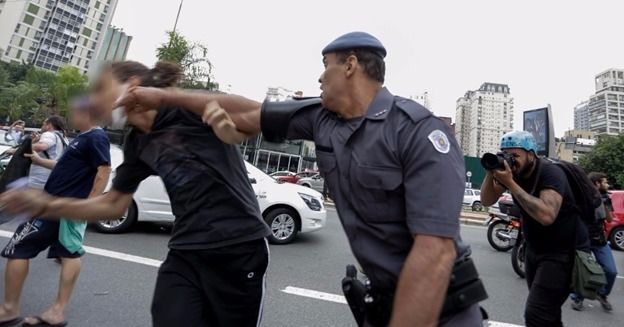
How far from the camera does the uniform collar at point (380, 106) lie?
3.83ft

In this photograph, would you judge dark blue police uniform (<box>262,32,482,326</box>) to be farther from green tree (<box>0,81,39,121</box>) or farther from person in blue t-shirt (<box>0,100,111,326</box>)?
green tree (<box>0,81,39,121</box>)

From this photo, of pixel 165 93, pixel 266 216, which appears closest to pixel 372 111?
pixel 165 93

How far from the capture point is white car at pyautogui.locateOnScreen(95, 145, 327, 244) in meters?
6.30

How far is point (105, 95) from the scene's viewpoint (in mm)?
1703

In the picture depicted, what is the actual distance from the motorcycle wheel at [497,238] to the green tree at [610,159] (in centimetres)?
2999

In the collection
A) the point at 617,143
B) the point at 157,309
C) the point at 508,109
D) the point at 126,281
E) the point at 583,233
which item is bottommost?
the point at 126,281

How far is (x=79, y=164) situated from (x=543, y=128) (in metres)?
16.1

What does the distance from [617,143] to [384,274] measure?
4059 centimetres

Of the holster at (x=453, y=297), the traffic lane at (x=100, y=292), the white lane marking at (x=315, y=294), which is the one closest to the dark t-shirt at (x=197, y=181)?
the holster at (x=453, y=297)

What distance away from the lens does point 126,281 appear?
4164 mm

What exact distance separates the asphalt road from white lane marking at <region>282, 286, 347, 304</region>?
0.02 metres

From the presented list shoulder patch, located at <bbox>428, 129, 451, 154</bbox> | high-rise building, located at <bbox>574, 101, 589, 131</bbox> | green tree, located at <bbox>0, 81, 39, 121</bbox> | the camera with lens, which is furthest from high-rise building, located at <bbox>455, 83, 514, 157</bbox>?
shoulder patch, located at <bbox>428, 129, 451, 154</bbox>

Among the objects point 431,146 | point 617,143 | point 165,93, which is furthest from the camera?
point 617,143

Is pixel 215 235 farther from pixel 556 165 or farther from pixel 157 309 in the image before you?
pixel 556 165
